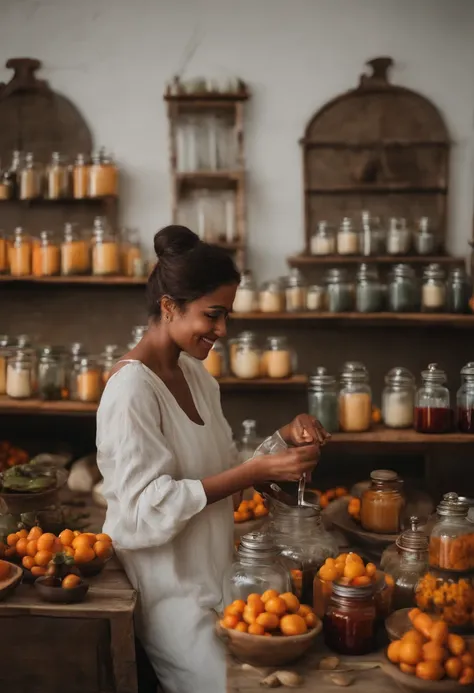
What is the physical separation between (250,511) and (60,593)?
1.31 meters

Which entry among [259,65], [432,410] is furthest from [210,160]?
[432,410]

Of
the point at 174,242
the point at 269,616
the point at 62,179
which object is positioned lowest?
the point at 269,616

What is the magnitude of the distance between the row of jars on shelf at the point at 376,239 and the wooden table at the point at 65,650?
2.24 metres

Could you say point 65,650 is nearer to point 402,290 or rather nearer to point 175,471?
point 175,471

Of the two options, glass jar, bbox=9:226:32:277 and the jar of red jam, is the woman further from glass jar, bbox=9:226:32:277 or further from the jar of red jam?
glass jar, bbox=9:226:32:277

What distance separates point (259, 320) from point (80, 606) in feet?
6.65

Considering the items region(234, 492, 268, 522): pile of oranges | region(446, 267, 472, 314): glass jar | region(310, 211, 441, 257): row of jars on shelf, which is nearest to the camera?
region(234, 492, 268, 522): pile of oranges

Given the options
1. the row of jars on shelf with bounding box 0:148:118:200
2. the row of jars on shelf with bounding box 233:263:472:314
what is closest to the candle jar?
the row of jars on shelf with bounding box 233:263:472:314

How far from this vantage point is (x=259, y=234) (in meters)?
3.84

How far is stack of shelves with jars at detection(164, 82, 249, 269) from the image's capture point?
3.74m

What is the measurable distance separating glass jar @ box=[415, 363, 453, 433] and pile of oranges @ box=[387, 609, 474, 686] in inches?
66.4

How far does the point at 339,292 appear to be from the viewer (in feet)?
11.3

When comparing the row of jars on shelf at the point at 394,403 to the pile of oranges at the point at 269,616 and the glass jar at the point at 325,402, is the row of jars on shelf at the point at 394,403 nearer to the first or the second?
the glass jar at the point at 325,402

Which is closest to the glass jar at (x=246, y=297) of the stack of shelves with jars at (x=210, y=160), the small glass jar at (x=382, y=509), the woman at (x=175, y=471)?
the stack of shelves with jars at (x=210, y=160)
